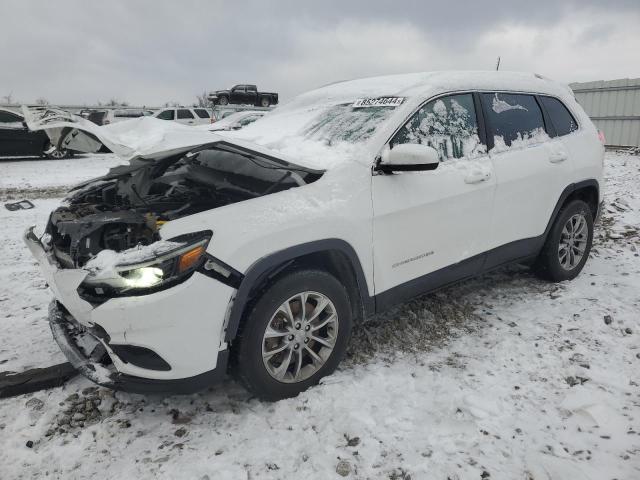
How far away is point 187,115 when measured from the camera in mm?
20391

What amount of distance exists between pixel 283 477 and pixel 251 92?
2944cm

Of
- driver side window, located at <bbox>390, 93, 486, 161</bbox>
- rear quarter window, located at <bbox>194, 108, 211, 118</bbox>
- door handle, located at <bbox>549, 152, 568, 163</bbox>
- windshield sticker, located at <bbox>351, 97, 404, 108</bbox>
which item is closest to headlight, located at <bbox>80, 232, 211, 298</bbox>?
driver side window, located at <bbox>390, 93, 486, 161</bbox>

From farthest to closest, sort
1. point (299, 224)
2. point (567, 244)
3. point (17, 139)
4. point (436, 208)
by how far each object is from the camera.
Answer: point (17, 139) → point (567, 244) → point (436, 208) → point (299, 224)

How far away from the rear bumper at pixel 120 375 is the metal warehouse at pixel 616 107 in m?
17.8

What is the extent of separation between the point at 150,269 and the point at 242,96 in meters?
29.0

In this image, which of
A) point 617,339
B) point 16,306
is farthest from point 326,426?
point 16,306

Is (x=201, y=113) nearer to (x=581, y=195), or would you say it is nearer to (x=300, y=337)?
(x=581, y=195)

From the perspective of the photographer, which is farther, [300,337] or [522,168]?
[522,168]

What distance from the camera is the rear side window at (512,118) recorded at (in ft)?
11.4

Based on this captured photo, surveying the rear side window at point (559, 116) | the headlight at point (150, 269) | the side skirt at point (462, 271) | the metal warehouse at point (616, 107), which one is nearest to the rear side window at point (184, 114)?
the metal warehouse at point (616, 107)

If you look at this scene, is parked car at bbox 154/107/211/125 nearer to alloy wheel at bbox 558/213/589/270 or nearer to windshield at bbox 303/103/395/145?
windshield at bbox 303/103/395/145

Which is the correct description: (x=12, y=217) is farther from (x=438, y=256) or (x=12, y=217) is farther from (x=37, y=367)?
(x=438, y=256)

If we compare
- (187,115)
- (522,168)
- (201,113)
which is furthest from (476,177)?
(201,113)

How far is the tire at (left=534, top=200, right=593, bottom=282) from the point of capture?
401cm
